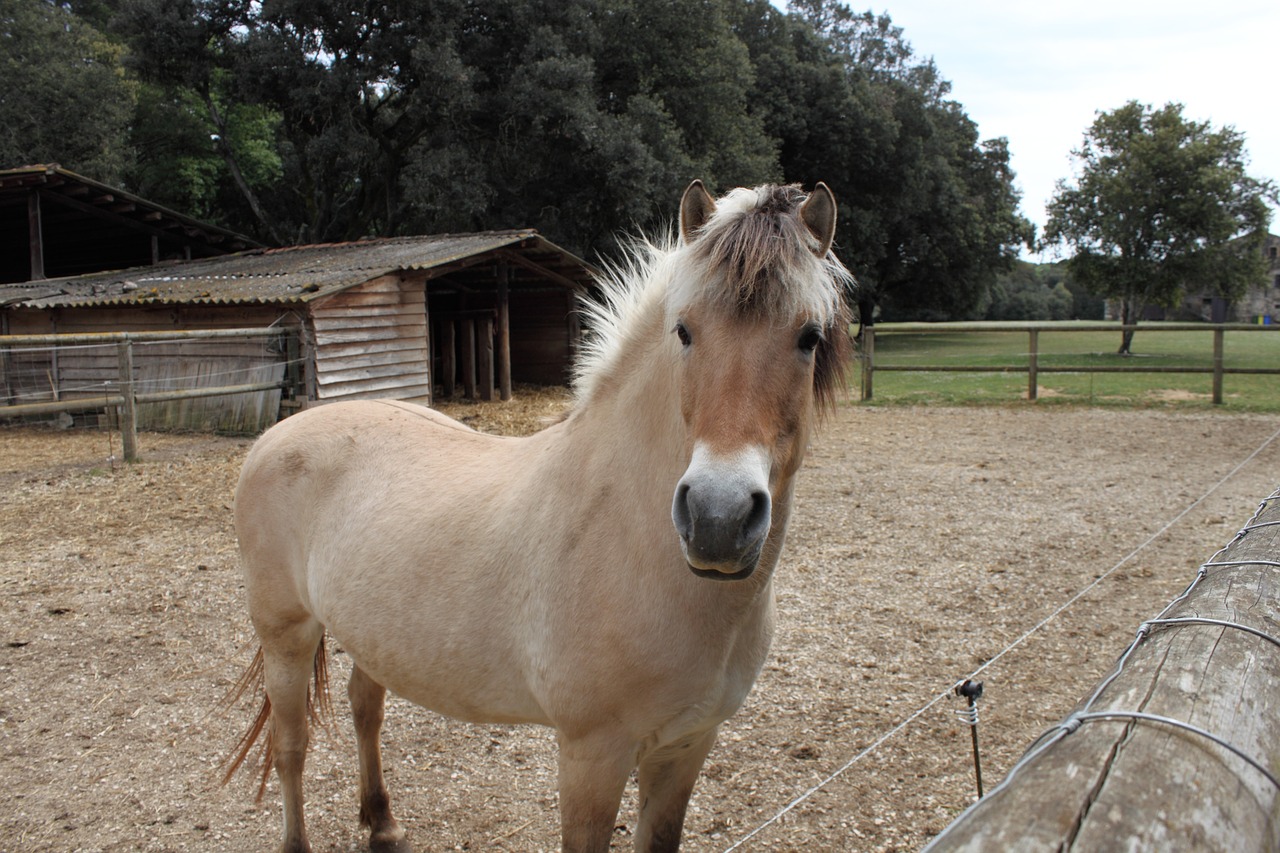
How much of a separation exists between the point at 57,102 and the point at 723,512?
87.7 ft

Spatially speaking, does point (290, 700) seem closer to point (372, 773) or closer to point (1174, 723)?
point (372, 773)

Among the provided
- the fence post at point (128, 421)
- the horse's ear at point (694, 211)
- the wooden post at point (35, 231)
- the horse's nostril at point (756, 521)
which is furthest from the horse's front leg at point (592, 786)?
the wooden post at point (35, 231)

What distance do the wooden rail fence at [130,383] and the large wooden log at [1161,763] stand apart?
10.2 m

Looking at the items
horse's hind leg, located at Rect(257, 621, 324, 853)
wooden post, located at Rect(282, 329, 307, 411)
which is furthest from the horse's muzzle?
wooden post, located at Rect(282, 329, 307, 411)

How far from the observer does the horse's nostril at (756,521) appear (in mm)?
1447

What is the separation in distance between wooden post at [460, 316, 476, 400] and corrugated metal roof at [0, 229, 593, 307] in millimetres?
1793

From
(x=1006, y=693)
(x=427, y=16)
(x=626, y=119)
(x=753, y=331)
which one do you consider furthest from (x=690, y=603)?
(x=427, y=16)

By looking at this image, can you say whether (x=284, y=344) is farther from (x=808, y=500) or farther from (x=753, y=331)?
(x=753, y=331)

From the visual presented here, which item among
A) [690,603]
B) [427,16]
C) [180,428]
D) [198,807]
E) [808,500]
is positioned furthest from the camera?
[427,16]

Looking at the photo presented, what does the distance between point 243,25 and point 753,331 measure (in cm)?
2491

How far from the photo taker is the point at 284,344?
1177cm

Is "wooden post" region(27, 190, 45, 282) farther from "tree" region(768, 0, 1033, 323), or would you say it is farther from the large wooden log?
"tree" region(768, 0, 1033, 323)

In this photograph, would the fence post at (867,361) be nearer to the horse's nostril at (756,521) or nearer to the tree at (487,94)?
the tree at (487,94)

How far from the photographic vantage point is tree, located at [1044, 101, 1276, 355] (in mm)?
22984
